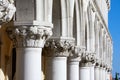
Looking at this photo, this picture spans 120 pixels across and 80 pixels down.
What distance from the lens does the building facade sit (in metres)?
13.4

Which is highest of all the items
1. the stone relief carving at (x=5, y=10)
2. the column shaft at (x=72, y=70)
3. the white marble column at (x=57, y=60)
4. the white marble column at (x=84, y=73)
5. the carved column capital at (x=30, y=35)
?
the stone relief carving at (x=5, y=10)

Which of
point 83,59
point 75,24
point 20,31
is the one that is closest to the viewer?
point 20,31

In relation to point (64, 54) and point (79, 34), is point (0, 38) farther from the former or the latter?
point (79, 34)

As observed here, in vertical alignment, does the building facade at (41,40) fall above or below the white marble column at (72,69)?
above

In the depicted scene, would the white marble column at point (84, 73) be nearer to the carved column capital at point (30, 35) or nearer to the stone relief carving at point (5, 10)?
the carved column capital at point (30, 35)

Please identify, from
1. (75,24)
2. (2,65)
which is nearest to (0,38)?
(2,65)

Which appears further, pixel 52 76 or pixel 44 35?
pixel 52 76

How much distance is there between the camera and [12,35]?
45.1 feet

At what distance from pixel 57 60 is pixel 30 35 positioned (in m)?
4.46

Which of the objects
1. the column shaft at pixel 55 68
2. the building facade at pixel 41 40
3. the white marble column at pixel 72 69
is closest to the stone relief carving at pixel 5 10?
the building facade at pixel 41 40

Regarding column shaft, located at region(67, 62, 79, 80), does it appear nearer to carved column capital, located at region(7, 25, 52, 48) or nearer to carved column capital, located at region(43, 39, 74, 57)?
carved column capital, located at region(43, 39, 74, 57)

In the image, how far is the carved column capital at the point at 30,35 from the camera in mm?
13354

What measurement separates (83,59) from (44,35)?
40.5 feet

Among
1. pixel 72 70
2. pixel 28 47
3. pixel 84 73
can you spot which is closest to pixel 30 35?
pixel 28 47
